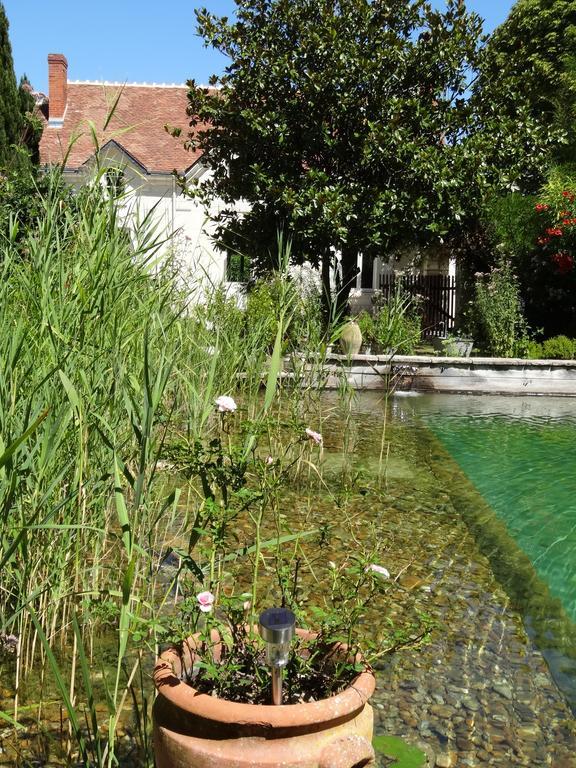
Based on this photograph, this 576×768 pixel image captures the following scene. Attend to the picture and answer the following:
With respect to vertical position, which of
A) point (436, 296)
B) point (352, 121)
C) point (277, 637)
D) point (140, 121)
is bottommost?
point (277, 637)

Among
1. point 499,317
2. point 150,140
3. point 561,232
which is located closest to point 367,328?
point 499,317

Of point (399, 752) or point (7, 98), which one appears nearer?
point (399, 752)

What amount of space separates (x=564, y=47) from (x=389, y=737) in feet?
83.8

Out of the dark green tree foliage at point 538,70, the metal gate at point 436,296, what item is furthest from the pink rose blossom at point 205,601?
the metal gate at point 436,296

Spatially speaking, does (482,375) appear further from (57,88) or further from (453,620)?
(57,88)

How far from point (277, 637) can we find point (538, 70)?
1475 centimetres

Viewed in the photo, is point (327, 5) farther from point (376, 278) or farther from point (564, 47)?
point (564, 47)

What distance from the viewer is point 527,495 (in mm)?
5516

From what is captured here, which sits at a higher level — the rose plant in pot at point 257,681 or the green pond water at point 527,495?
the rose plant in pot at point 257,681

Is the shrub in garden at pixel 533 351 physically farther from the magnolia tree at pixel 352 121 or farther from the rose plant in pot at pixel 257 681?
the rose plant in pot at pixel 257 681

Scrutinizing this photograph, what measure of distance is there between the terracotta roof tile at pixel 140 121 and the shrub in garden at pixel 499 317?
1181 cm

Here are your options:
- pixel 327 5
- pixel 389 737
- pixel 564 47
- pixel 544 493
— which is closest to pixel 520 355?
pixel 327 5

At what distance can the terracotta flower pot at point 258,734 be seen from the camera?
1.61 m

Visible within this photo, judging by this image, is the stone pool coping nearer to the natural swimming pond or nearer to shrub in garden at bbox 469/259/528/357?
shrub in garden at bbox 469/259/528/357
